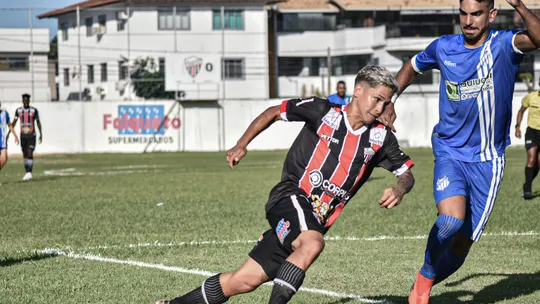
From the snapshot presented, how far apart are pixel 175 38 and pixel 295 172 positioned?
157 feet

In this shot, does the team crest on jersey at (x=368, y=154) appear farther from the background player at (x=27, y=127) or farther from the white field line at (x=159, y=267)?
the background player at (x=27, y=127)

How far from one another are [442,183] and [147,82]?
41.5 meters

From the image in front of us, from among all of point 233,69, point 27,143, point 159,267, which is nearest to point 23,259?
point 159,267

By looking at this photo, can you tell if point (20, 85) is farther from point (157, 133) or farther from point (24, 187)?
point (24, 187)

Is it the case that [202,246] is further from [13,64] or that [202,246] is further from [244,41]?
[244,41]

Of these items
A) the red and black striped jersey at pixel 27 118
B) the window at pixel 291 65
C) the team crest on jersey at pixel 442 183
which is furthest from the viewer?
the window at pixel 291 65

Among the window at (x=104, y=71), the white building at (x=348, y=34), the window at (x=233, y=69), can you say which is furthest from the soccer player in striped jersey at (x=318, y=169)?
the white building at (x=348, y=34)

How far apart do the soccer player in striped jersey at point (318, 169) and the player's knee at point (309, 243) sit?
24 millimetres

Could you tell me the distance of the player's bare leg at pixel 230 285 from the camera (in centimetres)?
608

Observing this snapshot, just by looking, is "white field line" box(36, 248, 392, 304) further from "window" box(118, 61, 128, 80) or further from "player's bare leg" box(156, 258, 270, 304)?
"window" box(118, 61, 128, 80)

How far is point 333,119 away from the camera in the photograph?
6.34 metres

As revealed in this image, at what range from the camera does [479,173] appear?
705 cm

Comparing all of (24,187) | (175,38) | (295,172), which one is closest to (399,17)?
(175,38)

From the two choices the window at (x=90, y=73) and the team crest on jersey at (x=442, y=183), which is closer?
the team crest on jersey at (x=442, y=183)
